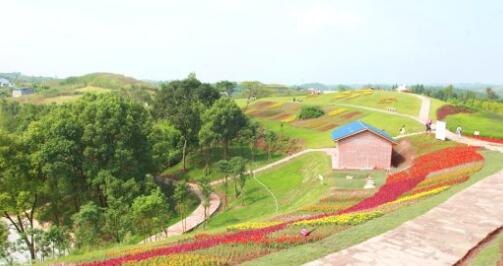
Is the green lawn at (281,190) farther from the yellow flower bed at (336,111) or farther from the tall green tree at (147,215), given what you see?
the yellow flower bed at (336,111)

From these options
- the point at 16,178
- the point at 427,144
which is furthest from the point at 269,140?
the point at 16,178

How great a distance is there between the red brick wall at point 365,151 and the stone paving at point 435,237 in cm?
1847

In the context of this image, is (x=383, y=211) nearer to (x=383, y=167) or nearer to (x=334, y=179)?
(x=334, y=179)

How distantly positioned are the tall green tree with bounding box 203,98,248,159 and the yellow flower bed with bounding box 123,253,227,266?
134ft

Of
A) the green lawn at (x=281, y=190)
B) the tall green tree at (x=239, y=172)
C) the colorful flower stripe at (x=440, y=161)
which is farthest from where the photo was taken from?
the tall green tree at (x=239, y=172)

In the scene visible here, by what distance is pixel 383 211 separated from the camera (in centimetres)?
1800

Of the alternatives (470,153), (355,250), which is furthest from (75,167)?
(470,153)

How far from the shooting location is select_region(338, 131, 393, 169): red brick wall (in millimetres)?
37531

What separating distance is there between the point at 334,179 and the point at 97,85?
159910 millimetres

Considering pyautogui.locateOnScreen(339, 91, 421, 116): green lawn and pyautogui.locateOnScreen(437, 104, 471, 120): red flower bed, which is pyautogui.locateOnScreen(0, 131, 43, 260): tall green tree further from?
pyautogui.locateOnScreen(339, 91, 421, 116): green lawn

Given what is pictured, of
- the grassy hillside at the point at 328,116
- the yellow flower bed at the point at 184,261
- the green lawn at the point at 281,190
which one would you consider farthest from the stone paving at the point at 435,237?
the grassy hillside at the point at 328,116

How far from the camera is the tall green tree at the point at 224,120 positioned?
2114 inches

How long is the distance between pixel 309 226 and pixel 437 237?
4558 millimetres

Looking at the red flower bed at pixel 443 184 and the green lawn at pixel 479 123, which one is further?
the green lawn at pixel 479 123
